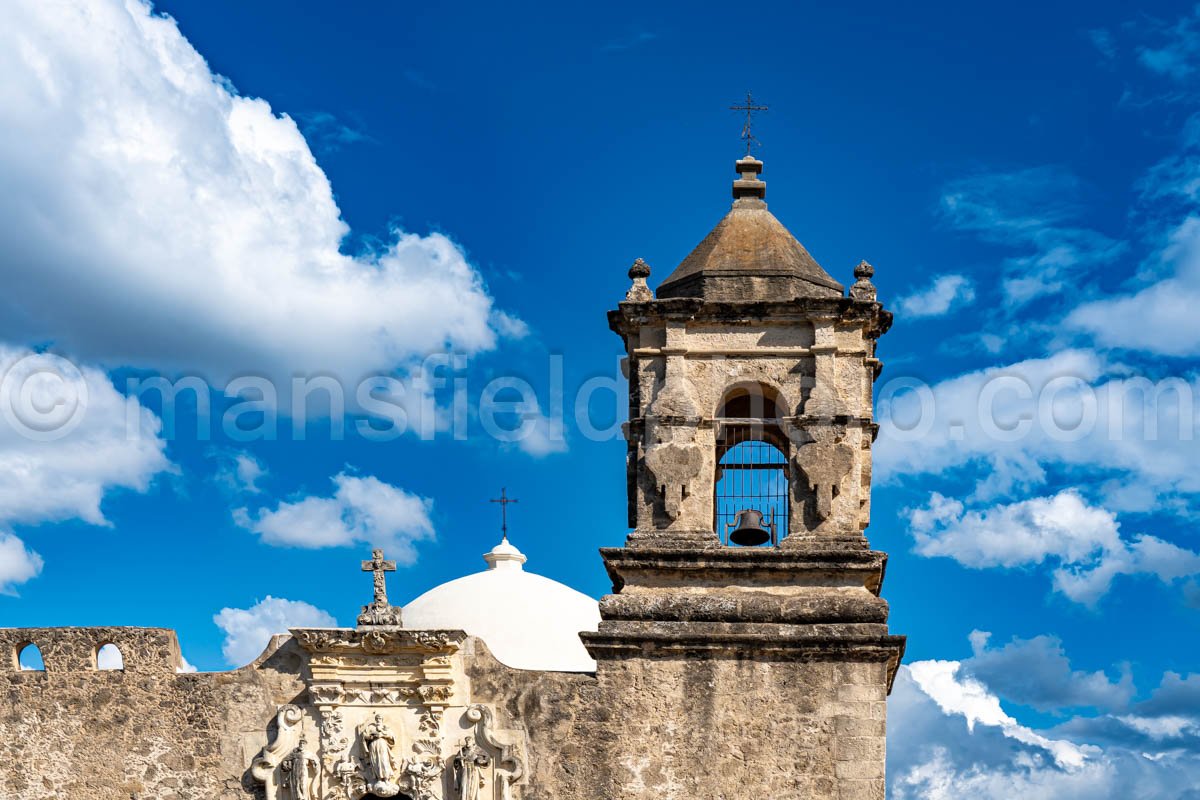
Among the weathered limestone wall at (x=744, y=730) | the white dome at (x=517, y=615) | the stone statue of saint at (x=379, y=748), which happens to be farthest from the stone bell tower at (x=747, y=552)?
the white dome at (x=517, y=615)

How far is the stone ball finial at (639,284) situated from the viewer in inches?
664

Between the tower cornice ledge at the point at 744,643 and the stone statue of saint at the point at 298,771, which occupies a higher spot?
the tower cornice ledge at the point at 744,643

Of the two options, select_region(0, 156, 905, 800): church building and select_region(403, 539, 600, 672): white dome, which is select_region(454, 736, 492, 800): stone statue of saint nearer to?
select_region(0, 156, 905, 800): church building

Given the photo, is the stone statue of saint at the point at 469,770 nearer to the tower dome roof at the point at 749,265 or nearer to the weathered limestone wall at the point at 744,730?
the weathered limestone wall at the point at 744,730

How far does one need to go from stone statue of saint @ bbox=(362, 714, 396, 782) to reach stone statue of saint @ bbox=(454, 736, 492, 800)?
21.6 inches

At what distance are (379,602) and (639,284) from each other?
3614mm

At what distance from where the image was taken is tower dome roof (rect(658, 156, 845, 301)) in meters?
16.9

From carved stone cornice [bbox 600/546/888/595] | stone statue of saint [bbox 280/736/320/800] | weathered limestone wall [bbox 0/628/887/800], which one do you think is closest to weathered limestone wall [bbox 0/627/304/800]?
weathered limestone wall [bbox 0/628/887/800]

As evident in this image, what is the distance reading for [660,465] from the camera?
53.9 ft

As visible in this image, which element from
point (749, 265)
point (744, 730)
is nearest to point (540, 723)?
point (744, 730)

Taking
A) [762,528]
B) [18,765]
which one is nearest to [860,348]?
[762,528]

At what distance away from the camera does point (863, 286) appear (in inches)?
661

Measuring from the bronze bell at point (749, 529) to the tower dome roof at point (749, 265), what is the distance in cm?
194

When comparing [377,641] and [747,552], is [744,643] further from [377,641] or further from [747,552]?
[377,641]
